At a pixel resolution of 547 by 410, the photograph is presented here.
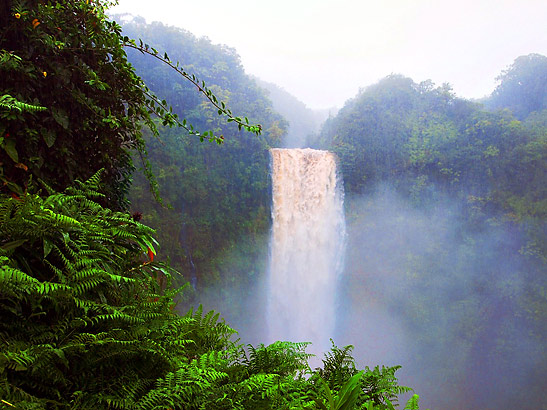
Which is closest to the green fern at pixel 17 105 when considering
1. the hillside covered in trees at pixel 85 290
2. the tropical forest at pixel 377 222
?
the hillside covered in trees at pixel 85 290

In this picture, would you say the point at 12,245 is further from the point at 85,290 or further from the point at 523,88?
the point at 523,88

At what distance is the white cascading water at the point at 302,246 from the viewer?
10.9 metres

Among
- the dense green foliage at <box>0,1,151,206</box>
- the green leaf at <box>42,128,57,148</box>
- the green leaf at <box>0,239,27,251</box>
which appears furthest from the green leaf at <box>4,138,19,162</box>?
the green leaf at <box>0,239,27,251</box>

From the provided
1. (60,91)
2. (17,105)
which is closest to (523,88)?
(60,91)

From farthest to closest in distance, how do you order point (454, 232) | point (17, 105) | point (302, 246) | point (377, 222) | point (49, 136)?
point (377, 222) < point (454, 232) < point (302, 246) < point (49, 136) < point (17, 105)

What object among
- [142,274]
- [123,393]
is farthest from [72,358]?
[142,274]

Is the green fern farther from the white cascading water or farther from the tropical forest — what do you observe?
the white cascading water

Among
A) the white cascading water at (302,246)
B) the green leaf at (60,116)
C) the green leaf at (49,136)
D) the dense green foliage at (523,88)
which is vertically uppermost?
the dense green foliage at (523,88)

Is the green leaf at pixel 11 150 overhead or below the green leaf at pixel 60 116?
below

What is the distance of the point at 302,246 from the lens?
10.9 metres

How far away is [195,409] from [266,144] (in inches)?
436

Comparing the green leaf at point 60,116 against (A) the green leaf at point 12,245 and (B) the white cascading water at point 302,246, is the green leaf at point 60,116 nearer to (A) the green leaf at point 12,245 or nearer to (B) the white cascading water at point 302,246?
(A) the green leaf at point 12,245

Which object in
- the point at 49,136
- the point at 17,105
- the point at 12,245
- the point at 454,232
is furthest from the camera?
the point at 454,232

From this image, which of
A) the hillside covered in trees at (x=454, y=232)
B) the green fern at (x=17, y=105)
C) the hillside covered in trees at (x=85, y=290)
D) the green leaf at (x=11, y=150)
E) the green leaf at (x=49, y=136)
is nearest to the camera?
the hillside covered in trees at (x=85, y=290)
